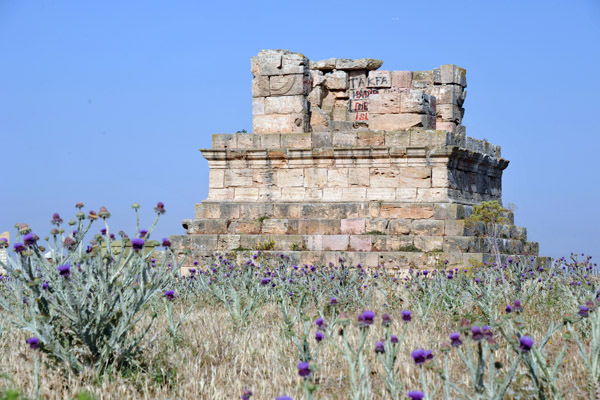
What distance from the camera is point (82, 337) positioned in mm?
5223

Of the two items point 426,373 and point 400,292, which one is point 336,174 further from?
point 426,373

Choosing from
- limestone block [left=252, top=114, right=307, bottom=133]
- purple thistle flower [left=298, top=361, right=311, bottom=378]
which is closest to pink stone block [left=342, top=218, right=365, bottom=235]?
limestone block [left=252, top=114, right=307, bottom=133]

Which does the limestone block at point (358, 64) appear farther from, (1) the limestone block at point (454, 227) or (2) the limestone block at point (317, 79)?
(1) the limestone block at point (454, 227)

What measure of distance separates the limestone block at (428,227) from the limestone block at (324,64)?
3755mm

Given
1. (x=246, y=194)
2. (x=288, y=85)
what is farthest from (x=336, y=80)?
(x=246, y=194)

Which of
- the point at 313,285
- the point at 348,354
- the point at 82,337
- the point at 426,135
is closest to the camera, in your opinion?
the point at 348,354

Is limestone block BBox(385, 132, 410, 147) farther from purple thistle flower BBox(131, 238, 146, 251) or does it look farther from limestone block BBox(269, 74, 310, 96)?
purple thistle flower BBox(131, 238, 146, 251)

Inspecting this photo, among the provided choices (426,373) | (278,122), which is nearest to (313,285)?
(426,373)

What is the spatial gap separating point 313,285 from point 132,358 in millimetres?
3892

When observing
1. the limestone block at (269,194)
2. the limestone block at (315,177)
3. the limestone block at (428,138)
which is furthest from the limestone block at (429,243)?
the limestone block at (269,194)

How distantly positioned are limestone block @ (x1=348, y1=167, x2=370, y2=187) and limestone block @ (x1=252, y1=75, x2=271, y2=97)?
2.24 metres

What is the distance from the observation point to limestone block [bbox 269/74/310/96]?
1452 cm

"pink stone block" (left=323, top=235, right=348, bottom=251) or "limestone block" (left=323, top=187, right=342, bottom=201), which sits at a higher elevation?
"limestone block" (left=323, top=187, right=342, bottom=201)

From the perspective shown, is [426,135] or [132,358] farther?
[426,135]
